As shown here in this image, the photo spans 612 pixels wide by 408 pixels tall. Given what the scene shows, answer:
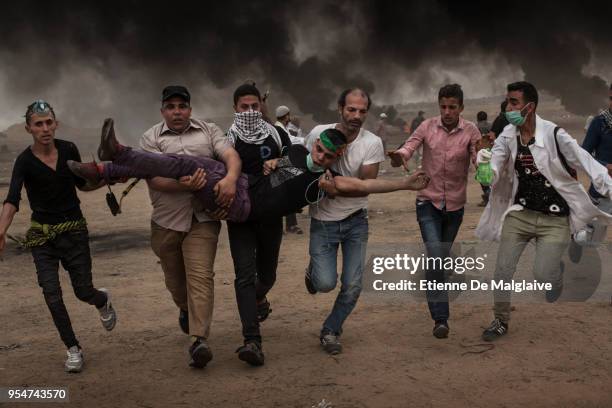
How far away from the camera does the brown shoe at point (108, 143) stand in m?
4.11

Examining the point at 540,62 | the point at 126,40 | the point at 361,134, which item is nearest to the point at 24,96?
the point at 126,40

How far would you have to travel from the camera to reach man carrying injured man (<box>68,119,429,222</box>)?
437cm

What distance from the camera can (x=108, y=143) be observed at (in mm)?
4117

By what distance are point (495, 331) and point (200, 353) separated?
7.44ft

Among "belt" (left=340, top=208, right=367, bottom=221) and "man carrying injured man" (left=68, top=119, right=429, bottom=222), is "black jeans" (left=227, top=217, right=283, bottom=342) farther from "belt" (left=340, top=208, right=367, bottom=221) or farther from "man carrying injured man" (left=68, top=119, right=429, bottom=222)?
"belt" (left=340, top=208, right=367, bottom=221)

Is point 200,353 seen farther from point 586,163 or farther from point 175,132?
point 586,163

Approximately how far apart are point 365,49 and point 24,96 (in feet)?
83.8

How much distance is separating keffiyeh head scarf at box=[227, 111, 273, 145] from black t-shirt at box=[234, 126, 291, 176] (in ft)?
0.10

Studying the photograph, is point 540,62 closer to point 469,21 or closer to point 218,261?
point 469,21

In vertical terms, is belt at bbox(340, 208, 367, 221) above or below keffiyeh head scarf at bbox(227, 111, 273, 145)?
below

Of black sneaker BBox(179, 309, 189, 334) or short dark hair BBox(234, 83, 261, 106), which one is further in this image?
→ black sneaker BBox(179, 309, 189, 334)

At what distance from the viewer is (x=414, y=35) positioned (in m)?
51.1

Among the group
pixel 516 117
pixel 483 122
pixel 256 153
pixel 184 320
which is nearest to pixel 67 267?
pixel 184 320

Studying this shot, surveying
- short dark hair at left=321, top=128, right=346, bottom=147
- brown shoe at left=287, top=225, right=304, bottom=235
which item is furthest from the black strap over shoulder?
brown shoe at left=287, top=225, right=304, bottom=235
